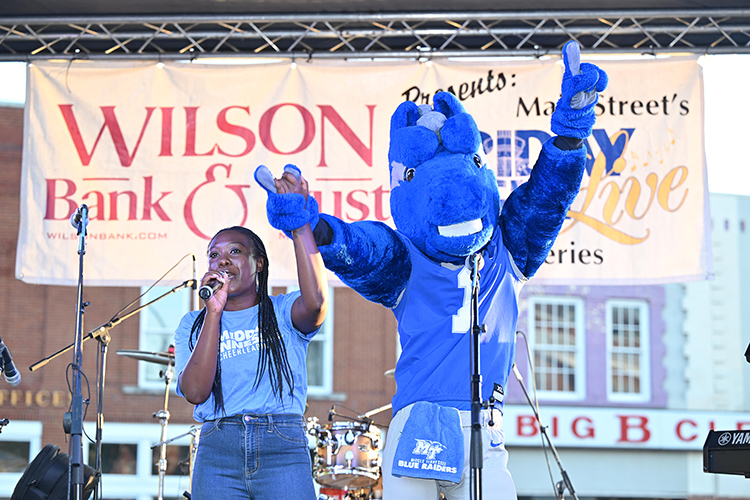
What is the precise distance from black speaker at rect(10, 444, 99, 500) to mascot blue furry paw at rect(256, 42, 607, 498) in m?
2.49

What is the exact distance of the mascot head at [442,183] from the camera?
10.1 feet

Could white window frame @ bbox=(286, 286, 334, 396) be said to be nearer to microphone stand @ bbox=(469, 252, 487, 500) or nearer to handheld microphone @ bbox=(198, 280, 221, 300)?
handheld microphone @ bbox=(198, 280, 221, 300)

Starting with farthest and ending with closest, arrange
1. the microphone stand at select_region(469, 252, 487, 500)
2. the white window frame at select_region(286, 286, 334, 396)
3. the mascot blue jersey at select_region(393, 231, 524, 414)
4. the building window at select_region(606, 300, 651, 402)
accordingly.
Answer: the building window at select_region(606, 300, 651, 402) → the white window frame at select_region(286, 286, 334, 396) → the mascot blue jersey at select_region(393, 231, 524, 414) → the microphone stand at select_region(469, 252, 487, 500)

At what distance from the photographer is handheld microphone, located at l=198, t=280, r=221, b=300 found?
9.71 feet

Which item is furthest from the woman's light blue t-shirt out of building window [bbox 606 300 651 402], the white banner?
building window [bbox 606 300 651 402]

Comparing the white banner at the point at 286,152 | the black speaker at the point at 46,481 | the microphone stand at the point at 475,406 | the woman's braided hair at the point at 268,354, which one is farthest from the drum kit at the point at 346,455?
the microphone stand at the point at 475,406

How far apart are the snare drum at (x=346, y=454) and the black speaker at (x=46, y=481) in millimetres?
2131

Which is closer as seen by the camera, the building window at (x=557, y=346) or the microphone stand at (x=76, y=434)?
the microphone stand at (x=76, y=434)

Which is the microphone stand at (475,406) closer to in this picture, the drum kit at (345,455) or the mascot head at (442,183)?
the mascot head at (442,183)

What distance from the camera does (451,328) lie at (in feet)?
10.2

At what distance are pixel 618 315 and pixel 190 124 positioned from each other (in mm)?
13326

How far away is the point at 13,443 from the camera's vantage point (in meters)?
14.6

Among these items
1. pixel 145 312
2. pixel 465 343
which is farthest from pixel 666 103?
pixel 145 312

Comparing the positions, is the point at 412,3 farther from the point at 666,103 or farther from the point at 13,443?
the point at 13,443
